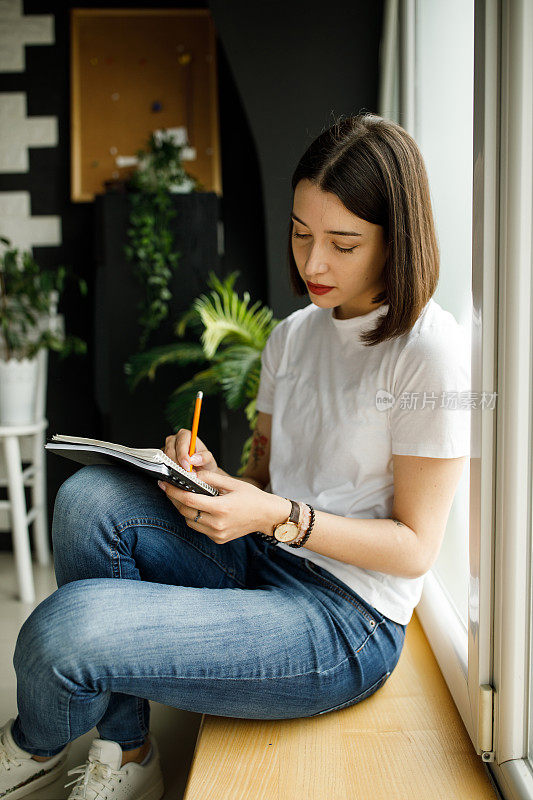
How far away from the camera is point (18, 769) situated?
1266mm

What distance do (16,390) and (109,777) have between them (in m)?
1.74

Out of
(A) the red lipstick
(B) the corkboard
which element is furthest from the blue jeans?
(B) the corkboard

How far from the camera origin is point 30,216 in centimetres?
304

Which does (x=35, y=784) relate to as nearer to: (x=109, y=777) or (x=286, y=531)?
(x=109, y=777)

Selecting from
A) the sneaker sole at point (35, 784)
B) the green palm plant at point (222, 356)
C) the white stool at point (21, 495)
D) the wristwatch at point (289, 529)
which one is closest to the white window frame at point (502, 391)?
the wristwatch at point (289, 529)

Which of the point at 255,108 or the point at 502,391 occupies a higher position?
the point at 255,108

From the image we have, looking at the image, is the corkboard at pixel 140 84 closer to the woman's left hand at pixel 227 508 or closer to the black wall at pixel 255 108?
the black wall at pixel 255 108

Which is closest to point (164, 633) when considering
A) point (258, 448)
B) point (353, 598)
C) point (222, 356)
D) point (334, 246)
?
point (353, 598)

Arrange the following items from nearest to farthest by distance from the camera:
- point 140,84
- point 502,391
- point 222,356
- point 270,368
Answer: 1. point 502,391
2. point 270,368
3. point 222,356
4. point 140,84

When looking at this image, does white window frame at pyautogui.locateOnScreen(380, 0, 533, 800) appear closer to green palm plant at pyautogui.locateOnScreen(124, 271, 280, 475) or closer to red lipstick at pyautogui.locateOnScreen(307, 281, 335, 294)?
red lipstick at pyautogui.locateOnScreen(307, 281, 335, 294)

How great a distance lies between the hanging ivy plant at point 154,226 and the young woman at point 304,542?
4.55ft

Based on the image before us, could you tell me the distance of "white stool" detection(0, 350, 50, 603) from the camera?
2570mm

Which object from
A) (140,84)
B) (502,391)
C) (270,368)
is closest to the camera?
(502,391)

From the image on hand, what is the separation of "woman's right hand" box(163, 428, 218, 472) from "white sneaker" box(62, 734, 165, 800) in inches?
20.4
